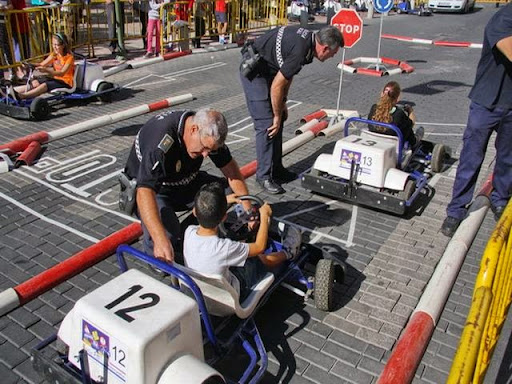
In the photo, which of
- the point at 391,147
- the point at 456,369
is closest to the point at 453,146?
the point at 391,147

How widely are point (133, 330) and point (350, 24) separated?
27.8ft

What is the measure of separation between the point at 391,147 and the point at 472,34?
18.5m

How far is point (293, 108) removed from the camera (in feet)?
32.8

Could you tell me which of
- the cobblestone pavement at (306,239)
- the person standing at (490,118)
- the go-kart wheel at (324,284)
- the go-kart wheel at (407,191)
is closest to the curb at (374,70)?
the cobblestone pavement at (306,239)

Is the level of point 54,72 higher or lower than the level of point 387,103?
lower

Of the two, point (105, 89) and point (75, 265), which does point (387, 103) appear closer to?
point (75, 265)

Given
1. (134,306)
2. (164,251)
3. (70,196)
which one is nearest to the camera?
(134,306)

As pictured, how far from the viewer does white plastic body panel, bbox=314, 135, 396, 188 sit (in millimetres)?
5684

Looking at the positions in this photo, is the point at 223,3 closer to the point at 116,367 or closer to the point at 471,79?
the point at 471,79

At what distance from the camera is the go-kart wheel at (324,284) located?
4090mm

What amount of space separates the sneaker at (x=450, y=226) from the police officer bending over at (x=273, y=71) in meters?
1.95

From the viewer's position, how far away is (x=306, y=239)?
5.39 meters

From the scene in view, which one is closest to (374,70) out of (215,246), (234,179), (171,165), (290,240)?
(234,179)

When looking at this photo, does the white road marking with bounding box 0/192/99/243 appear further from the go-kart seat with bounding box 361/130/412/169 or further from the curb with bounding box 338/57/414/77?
the curb with bounding box 338/57/414/77
